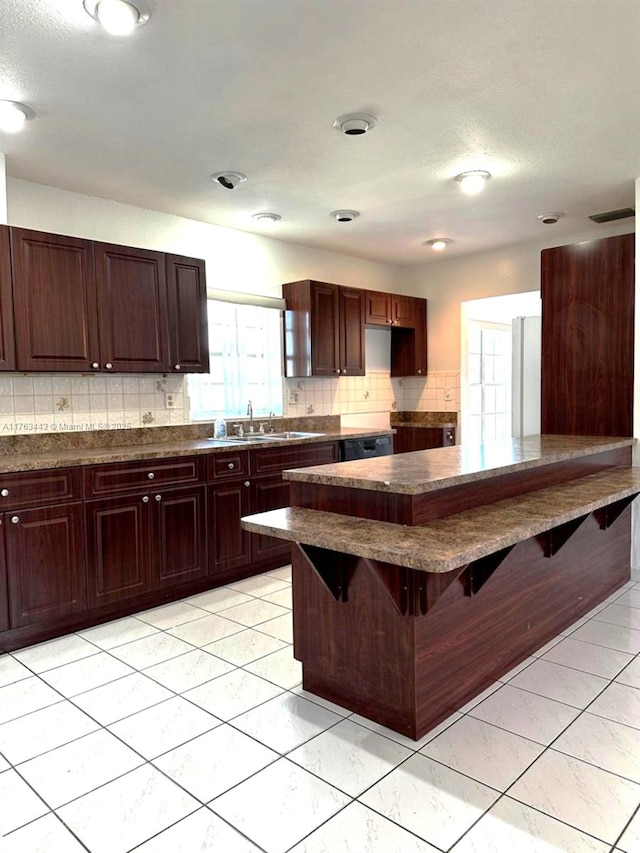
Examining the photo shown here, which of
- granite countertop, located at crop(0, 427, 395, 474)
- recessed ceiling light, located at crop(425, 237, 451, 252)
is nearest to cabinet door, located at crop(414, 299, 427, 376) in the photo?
recessed ceiling light, located at crop(425, 237, 451, 252)

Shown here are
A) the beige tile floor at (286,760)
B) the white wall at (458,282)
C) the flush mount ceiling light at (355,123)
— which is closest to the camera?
the beige tile floor at (286,760)

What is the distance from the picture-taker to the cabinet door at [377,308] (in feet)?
17.8

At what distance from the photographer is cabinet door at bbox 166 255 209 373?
12.8ft

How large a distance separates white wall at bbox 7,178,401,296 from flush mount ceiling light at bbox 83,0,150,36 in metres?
1.79

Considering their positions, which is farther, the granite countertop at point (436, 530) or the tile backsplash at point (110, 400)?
the tile backsplash at point (110, 400)

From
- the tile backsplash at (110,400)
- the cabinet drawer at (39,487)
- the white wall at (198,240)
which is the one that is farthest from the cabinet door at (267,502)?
the white wall at (198,240)

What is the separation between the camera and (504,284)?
5.57 metres

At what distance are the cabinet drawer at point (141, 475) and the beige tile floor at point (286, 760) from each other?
2.76 feet

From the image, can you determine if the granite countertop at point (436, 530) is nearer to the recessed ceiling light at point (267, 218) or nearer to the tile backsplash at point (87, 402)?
the tile backsplash at point (87, 402)

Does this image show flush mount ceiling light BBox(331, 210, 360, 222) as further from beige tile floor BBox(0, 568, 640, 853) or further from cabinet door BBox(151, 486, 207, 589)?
beige tile floor BBox(0, 568, 640, 853)

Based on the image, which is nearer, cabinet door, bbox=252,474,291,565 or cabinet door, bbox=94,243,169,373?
cabinet door, bbox=94,243,169,373

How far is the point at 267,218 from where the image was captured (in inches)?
173

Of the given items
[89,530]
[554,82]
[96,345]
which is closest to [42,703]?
[89,530]

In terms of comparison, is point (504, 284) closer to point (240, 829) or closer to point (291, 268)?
point (291, 268)
